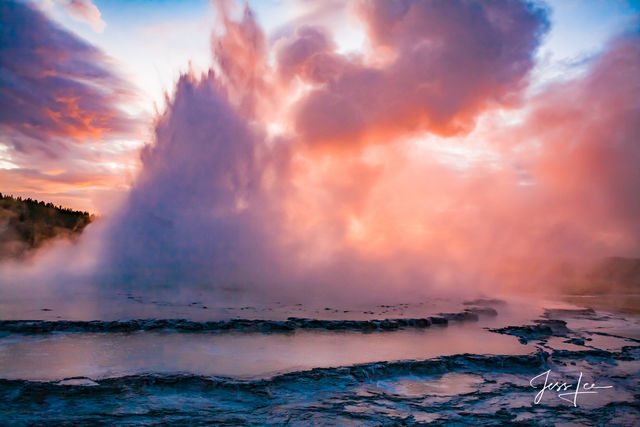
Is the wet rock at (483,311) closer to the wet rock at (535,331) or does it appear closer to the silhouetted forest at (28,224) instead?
the wet rock at (535,331)

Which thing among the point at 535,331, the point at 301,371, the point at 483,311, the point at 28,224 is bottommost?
the point at 301,371

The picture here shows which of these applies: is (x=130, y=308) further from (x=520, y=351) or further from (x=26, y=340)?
(x=520, y=351)

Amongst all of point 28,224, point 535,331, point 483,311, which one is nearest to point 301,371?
point 535,331

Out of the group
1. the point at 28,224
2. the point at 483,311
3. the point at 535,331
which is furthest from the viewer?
the point at 28,224

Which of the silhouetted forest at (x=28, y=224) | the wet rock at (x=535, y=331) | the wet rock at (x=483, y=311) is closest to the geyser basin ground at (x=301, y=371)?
the wet rock at (x=535, y=331)

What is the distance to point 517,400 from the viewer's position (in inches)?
174

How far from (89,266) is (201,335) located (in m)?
7.09

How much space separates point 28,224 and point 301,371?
78.0 feet

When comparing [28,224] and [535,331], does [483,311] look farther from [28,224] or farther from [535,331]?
[28,224]

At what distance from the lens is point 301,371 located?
4.70 metres

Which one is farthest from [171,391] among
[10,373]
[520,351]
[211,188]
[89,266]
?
[211,188]

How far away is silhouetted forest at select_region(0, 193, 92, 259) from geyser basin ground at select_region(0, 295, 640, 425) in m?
12.7

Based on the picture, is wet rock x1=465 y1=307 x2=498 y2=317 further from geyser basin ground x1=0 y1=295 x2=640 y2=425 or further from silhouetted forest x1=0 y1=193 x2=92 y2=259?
silhouetted forest x1=0 y1=193 x2=92 y2=259

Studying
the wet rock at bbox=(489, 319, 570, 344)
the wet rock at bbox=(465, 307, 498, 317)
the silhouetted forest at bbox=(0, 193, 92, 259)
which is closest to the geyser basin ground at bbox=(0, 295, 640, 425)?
the wet rock at bbox=(489, 319, 570, 344)
